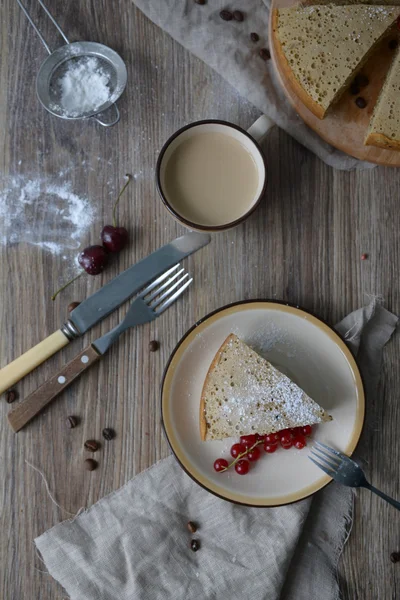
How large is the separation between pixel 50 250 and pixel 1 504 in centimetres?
93

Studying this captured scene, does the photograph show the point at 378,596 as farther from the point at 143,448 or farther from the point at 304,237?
the point at 304,237

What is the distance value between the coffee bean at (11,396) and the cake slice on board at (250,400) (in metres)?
0.70

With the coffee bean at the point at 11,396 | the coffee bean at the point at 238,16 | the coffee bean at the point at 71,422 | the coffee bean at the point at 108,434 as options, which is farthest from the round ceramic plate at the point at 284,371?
the coffee bean at the point at 238,16

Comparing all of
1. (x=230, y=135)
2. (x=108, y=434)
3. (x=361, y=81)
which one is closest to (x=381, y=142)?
(x=361, y=81)

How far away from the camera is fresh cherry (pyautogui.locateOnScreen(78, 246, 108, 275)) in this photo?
211 cm

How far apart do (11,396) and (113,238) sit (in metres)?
0.67

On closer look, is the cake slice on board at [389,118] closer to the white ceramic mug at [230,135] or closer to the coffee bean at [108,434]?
the white ceramic mug at [230,135]

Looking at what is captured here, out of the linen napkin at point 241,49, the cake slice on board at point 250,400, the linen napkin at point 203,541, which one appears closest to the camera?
the cake slice on board at point 250,400

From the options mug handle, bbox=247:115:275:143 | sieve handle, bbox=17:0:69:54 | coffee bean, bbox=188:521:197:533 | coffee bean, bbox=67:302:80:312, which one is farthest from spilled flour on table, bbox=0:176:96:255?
coffee bean, bbox=188:521:197:533

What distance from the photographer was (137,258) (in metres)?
2.18

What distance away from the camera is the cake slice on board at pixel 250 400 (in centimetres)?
194

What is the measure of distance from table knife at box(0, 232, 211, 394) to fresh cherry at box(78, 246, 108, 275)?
0.23 feet

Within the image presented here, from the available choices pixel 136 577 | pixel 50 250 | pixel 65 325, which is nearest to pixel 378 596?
pixel 136 577

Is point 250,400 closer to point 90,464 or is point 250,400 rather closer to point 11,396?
point 90,464
